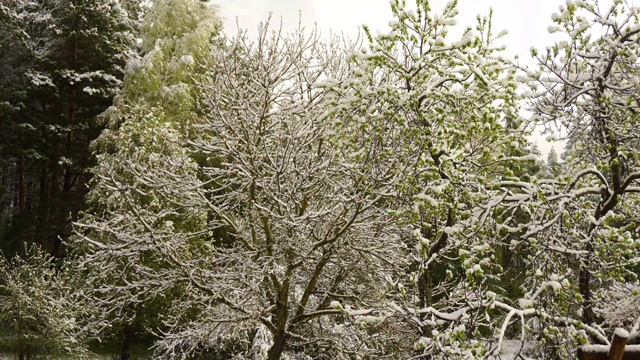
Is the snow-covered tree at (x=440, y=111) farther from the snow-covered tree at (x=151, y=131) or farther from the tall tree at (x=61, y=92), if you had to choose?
the tall tree at (x=61, y=92)

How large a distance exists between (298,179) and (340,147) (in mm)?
2435

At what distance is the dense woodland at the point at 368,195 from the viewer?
4449 mm

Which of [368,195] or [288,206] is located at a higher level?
[368,195]

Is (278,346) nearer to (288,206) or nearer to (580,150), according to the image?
(288,206)

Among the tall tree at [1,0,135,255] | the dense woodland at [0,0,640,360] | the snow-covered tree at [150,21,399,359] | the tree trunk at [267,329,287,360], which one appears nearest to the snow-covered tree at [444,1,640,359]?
the dense woodland at [0,0,640,360]

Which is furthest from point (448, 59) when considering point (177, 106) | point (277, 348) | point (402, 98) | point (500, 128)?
point (177, 106)

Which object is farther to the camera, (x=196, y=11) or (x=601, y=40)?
(x=196, y=11)

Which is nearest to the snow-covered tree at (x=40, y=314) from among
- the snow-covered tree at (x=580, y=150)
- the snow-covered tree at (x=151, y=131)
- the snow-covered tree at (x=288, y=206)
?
the snow-covered tree at (x=151, y=131)

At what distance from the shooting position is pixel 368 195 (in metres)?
7.34

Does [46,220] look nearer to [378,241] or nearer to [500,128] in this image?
[378,241]

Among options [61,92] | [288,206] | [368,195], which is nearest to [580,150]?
[368,195]

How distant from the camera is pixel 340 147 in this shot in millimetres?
5918

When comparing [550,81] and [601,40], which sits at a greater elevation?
[601,40]

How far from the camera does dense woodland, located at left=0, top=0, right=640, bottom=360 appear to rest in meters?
4.45
